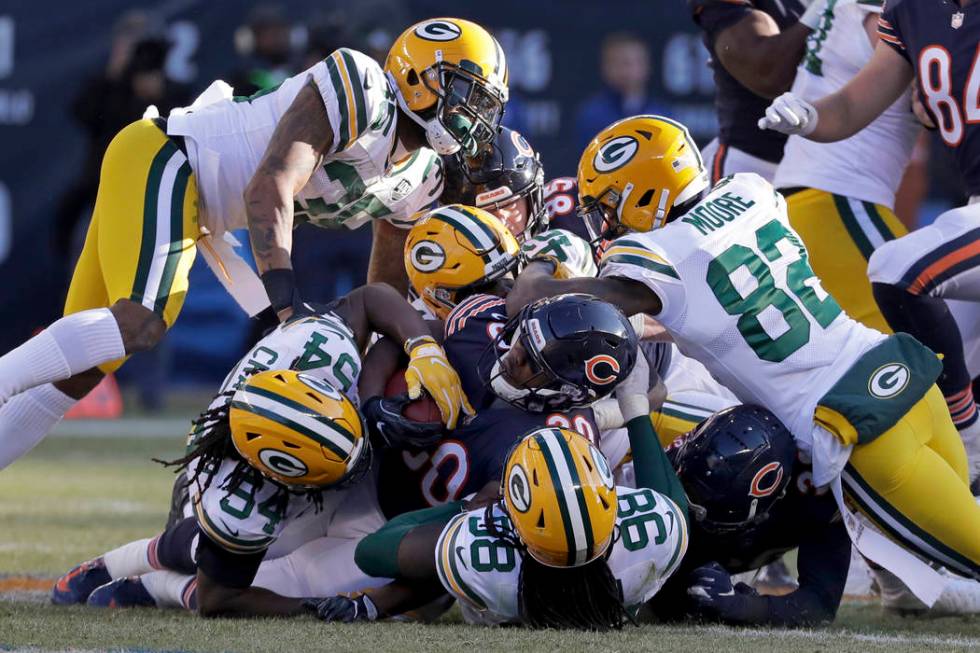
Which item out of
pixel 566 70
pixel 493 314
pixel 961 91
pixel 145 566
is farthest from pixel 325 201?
pixel 566 70

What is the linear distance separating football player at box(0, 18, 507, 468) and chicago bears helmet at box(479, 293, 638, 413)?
684mm

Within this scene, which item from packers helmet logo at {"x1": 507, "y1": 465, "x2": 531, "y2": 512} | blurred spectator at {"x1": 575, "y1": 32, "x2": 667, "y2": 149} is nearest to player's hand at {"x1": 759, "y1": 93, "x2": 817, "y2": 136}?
packers helmet logo at {"x1": 507, "y1": 465, "x2": 531, "y2": 512}

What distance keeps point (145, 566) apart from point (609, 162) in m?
1.70

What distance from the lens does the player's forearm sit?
3.85 meters

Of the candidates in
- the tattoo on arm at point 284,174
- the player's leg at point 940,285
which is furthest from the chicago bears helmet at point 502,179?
the player's leg at point 940,285

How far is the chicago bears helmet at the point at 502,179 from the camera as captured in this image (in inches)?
200

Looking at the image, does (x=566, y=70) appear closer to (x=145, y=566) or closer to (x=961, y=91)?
(x=961, y=91)

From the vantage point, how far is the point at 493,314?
4.31 metres

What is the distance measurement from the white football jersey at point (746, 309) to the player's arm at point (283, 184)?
3.03 feet

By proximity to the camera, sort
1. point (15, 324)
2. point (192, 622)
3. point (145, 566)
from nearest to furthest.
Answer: point (192, 622), point (145, 566), point (15, 324)

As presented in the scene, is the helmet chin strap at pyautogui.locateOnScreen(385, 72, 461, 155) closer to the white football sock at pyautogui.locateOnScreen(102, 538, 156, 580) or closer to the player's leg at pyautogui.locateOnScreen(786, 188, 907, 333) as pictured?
the player's leg at pyautogui.locateOnScreen(786, 188, 907, 333)

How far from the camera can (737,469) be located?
3848 millimetres

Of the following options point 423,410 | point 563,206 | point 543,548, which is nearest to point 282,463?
point 423,410

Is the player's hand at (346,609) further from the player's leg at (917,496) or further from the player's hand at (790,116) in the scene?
the player's hand at (790,116)
